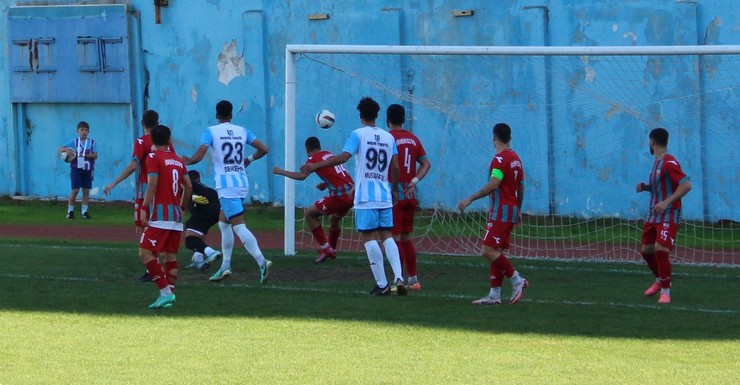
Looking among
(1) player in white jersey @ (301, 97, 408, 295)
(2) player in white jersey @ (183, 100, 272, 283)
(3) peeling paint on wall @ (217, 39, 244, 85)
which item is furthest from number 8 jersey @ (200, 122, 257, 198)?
(3) peeling paint on wall @ (217, 39, 244, 85)

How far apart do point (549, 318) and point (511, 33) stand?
12.3m

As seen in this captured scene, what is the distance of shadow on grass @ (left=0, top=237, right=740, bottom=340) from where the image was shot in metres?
10.7

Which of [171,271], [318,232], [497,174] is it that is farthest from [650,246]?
[318,232]

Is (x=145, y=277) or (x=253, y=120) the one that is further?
(x=253, y=120)

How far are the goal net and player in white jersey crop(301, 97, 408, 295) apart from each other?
4906 mm

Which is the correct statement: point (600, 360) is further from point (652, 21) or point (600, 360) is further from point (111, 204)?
point (111, 204)

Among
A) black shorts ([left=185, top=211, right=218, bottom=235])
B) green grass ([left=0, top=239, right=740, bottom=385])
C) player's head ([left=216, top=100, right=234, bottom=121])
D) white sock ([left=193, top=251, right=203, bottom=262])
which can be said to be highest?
player's head ([left=216, top=100, right=234, bottom=121])

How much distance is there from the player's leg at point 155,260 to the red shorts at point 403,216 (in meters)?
2.58

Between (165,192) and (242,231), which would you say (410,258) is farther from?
(165,192)

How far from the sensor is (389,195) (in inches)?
489

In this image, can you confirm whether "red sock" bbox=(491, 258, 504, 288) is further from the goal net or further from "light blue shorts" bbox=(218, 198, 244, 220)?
the goal net

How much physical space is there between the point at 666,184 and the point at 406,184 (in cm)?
267

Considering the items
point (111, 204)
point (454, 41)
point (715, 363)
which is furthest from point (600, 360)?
point (111, 204)

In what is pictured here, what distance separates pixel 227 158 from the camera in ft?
45.1
